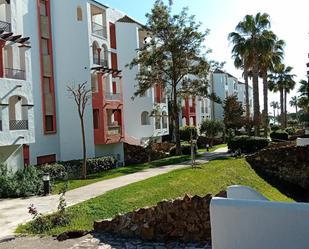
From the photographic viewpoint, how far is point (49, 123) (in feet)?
103

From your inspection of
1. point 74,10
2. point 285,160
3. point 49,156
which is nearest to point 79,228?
point 285,160

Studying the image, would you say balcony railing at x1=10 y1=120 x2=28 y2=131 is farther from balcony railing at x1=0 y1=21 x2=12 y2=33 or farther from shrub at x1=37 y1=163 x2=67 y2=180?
balcony railing at x1=0 y1=21 x2=12 y2=33

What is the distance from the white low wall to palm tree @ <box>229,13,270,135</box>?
3605 cm

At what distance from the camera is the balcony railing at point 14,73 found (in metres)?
23.6

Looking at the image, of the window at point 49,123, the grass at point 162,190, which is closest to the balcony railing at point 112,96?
the window at point 49,123

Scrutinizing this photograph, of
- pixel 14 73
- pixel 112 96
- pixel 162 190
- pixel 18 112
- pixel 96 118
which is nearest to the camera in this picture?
pixel 162 190

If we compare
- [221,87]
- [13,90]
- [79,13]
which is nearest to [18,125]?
[13,90]

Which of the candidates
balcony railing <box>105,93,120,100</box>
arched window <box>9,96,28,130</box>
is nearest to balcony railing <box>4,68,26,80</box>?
arched window <box>9,96,28,130</box>

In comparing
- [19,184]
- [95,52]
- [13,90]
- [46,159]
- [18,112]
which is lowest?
[19,184]

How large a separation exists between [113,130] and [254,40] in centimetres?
1607

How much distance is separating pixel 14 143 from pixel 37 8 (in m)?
11.2

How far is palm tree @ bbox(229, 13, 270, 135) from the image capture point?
42.0m

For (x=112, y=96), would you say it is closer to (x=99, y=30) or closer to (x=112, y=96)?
(x=112, y=96)

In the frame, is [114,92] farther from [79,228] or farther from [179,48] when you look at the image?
[79,228]
